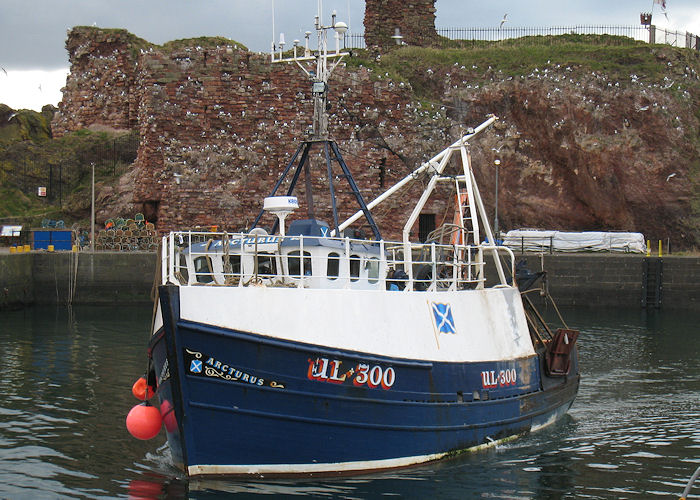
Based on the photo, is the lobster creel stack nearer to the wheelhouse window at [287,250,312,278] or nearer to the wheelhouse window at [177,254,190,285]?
the wheelhouse window at [177,254,190,285]

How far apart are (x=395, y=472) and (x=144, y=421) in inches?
123

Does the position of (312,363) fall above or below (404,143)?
below

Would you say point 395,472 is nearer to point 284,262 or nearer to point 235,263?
point 284,262

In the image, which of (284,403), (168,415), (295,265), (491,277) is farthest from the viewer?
(491,277)

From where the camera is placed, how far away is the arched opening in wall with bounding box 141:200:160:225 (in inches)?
1388

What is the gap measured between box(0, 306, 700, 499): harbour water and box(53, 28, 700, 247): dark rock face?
14.4 metres

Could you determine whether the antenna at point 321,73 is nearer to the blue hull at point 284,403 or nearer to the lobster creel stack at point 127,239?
the blue hull at point 284,403

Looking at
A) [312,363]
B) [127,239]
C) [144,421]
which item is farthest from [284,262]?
[127,239]

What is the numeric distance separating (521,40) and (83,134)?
20918 millimetres

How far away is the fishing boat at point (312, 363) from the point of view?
9.65 meters

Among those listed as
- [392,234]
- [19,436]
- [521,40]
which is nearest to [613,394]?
[19,436]

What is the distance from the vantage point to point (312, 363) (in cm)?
977

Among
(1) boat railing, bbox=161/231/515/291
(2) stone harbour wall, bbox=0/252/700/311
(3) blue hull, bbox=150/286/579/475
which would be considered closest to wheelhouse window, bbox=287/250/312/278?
(1) boat railing, bbox=161/231/515/291

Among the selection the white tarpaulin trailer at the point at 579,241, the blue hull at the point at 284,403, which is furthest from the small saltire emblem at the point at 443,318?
the white tarpaulin trailer at the point at 579,241
